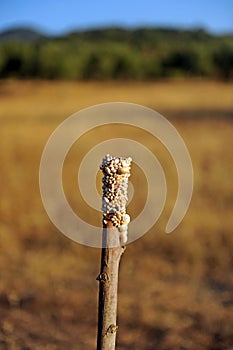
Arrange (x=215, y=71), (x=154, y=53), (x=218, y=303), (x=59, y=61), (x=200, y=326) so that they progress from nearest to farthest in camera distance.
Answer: (x=200, y=326), (x=218, y=303), (x=59, y=61), (x=215, y=71), (x=154, y=53)

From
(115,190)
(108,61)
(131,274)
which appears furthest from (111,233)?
(108,61)

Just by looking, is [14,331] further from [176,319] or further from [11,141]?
[11,141]

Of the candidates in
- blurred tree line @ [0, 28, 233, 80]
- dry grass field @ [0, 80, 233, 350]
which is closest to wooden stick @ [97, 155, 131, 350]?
dry grass field @ [0, 80, 233, 350]

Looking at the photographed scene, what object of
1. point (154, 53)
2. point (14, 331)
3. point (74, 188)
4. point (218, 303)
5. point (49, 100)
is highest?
point (154, 53)

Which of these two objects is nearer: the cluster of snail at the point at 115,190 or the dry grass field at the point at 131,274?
the cluster of snail at the point at 115,190

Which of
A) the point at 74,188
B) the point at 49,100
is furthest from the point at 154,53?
the point at 74,188

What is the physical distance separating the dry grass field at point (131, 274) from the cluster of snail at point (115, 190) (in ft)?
5.23

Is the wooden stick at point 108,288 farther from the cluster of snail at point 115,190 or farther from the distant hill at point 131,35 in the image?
the distant hill at point 131,35

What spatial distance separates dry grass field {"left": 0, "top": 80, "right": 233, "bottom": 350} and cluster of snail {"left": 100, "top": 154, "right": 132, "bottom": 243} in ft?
5.23

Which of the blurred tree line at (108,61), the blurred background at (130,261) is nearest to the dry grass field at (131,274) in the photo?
the blurred background at (130,261)

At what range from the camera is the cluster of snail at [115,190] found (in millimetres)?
1491

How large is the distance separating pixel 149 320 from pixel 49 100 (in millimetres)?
16093

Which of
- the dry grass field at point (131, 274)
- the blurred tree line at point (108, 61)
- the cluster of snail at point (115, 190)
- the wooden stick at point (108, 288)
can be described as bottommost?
the wooden stick at point (108, 288)

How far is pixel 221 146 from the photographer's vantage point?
31.1 feet
